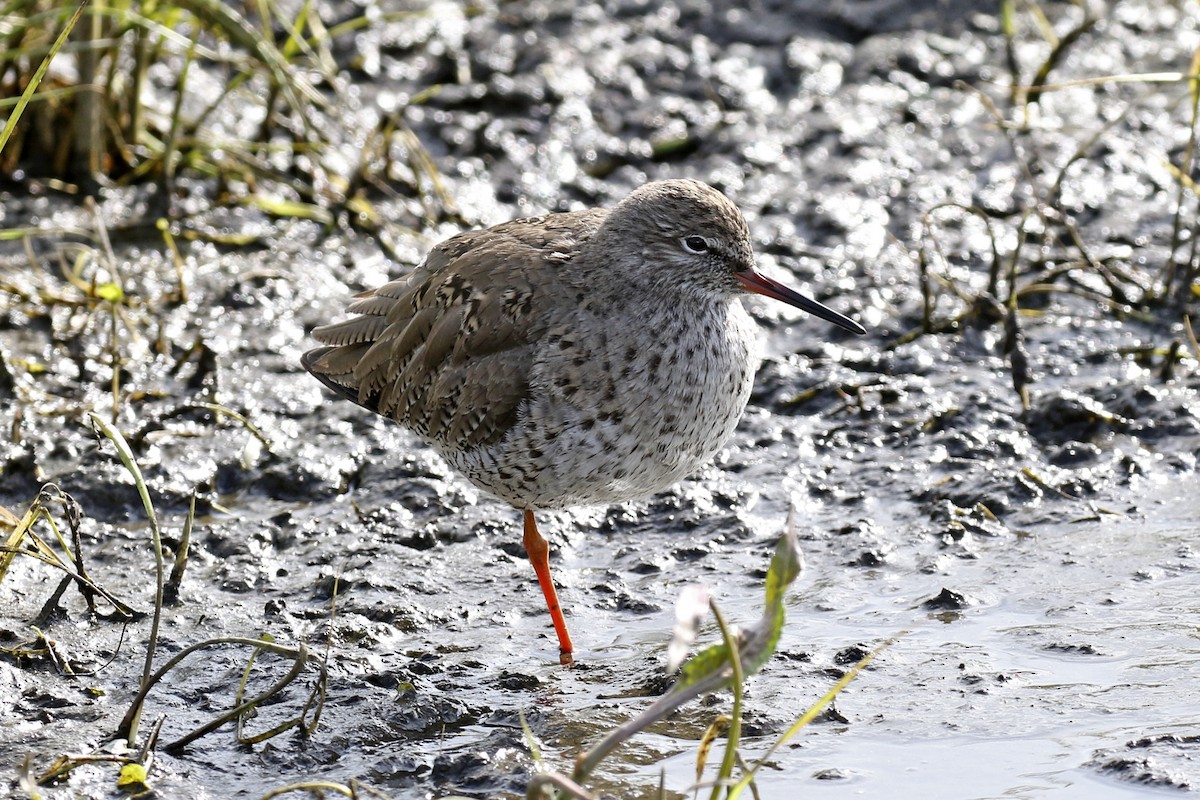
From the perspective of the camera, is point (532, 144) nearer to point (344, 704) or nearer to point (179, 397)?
point (179, 397)

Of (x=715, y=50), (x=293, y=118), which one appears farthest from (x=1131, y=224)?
(x=293, y=118)

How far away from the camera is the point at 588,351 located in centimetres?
516

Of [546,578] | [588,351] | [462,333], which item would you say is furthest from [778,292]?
[546,578]

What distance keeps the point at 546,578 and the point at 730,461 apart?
1.44 meters

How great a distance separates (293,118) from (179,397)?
2616 millimetres

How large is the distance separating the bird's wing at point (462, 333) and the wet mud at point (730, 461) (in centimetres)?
60

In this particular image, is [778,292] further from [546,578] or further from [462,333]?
[546,578]

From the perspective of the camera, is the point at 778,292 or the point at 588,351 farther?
the point at 778,292

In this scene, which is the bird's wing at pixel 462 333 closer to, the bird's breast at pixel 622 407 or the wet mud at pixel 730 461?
the bird's breast at pixel 622 407

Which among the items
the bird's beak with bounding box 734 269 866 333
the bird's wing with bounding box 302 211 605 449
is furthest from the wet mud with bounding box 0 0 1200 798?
the bird's beak with bounding box 734 269 866 333

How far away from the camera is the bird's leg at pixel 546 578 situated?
5.33 meters

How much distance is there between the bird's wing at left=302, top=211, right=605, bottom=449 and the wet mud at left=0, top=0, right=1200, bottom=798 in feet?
1.98

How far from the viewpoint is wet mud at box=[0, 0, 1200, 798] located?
15.7 feet

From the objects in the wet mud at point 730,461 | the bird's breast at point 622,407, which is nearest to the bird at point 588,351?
the bird's breast at point 622,407
